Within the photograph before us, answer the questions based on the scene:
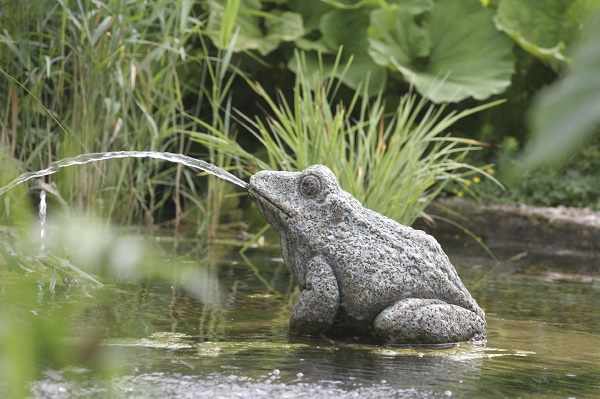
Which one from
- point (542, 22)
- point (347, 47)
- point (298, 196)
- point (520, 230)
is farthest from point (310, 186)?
point (542, 22)

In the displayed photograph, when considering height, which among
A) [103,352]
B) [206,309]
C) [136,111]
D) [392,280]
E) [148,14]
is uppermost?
[148,14]

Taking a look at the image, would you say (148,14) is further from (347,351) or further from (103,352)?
(103,352)

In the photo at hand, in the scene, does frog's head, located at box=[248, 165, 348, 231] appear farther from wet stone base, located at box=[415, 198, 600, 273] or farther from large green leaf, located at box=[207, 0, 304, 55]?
large green leaf, located at box=[207, 0, 304, 55]

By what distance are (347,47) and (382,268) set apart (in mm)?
7116

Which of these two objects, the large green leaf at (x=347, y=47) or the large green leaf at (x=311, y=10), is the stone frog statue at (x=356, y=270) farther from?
the large green leaf at (x=311, y=10)

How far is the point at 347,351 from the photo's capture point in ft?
11.3

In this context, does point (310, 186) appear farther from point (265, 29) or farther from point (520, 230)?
point (265, 29)

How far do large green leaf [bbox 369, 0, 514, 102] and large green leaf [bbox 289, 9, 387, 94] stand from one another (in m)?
0.28

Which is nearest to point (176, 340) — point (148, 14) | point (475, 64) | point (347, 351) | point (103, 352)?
point (347, 351)

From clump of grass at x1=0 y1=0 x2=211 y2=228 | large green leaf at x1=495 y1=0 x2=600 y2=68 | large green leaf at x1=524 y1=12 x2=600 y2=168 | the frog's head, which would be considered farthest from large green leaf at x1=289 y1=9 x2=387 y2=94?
large green leaf at x1=524 y1=12 x2=600 y2=168

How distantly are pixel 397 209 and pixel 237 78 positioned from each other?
5.52m

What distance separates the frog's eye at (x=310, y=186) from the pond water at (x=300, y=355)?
0.56m

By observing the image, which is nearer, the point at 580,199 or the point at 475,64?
the point at 580,199

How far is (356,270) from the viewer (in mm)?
3672
